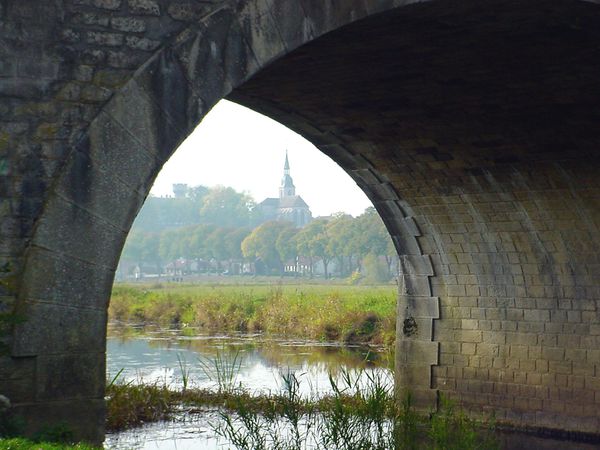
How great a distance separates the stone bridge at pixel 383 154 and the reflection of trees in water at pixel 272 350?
10.9 feet

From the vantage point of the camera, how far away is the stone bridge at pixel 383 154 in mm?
6430

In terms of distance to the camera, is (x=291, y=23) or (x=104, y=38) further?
(x=291, y=23)

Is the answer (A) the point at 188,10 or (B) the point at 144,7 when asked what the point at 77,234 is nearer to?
(B) the point at 144,7

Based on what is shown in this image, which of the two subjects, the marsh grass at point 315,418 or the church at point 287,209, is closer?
the marsh grass at point 315,418

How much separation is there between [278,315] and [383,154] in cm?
1356

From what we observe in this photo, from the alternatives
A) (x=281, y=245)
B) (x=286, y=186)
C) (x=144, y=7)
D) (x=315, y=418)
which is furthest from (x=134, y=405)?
(x=286, y=186)

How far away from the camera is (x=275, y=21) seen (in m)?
7.06

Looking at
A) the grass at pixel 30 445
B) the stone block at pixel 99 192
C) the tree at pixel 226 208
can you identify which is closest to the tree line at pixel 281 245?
the tree at pixel 226 208

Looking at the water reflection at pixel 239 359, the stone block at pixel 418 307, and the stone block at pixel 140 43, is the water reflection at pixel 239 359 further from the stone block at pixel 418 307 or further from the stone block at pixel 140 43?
the stone block at pixel 140 43

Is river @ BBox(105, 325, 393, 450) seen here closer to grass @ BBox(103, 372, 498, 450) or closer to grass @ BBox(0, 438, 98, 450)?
grass @ BBox(103, 372, 498, 450)

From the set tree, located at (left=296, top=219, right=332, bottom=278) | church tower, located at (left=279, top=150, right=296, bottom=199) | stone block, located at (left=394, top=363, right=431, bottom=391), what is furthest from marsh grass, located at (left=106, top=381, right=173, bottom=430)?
church tower, located at (left=279, top=150, right=296, bottom=199)

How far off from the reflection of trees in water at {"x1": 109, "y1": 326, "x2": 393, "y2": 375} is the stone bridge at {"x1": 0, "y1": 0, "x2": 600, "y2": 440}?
3.31m

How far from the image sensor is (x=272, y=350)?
2114 cm

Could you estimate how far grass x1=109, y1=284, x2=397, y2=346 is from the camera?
2273 cm
